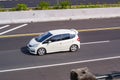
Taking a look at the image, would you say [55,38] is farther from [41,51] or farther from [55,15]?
[55,15]

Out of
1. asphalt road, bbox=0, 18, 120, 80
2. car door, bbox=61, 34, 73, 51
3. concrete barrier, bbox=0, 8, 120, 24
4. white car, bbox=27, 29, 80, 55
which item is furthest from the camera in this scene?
concrete barrier, bbox=0, 8, 120, 24

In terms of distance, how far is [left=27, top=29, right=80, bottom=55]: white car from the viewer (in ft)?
60.6

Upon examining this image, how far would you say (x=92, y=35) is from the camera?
75.5 ft

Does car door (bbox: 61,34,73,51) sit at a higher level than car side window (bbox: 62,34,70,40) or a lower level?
lower

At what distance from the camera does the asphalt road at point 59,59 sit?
50.8 ft

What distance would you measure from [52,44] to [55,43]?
206 millimetres

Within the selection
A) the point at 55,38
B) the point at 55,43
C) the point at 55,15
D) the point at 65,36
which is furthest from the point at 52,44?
the point at 55,15

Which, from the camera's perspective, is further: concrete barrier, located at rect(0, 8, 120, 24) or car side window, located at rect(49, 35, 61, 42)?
concrete barrier, located at rect(0, 8, 120, 24)

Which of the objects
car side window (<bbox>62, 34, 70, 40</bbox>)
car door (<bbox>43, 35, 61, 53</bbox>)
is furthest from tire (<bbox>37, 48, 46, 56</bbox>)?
car side window (<bbox>62, 34, 70, 40</bbox>)

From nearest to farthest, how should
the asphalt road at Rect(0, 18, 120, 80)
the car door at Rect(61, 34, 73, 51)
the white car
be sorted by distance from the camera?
the asphalt road at Rect(0, 18, 120, 80)
the white car
the car door at Rect(61, 34, 73, 51)

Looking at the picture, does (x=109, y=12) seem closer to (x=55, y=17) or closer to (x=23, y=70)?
(x=55, y=17)

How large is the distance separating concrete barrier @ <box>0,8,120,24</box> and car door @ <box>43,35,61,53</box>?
8.71 metres

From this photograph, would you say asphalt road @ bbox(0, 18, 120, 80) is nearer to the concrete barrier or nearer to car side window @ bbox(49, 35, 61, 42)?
car side window @ bbox(49, 35, 61, 42)

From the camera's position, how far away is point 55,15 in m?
27.8
